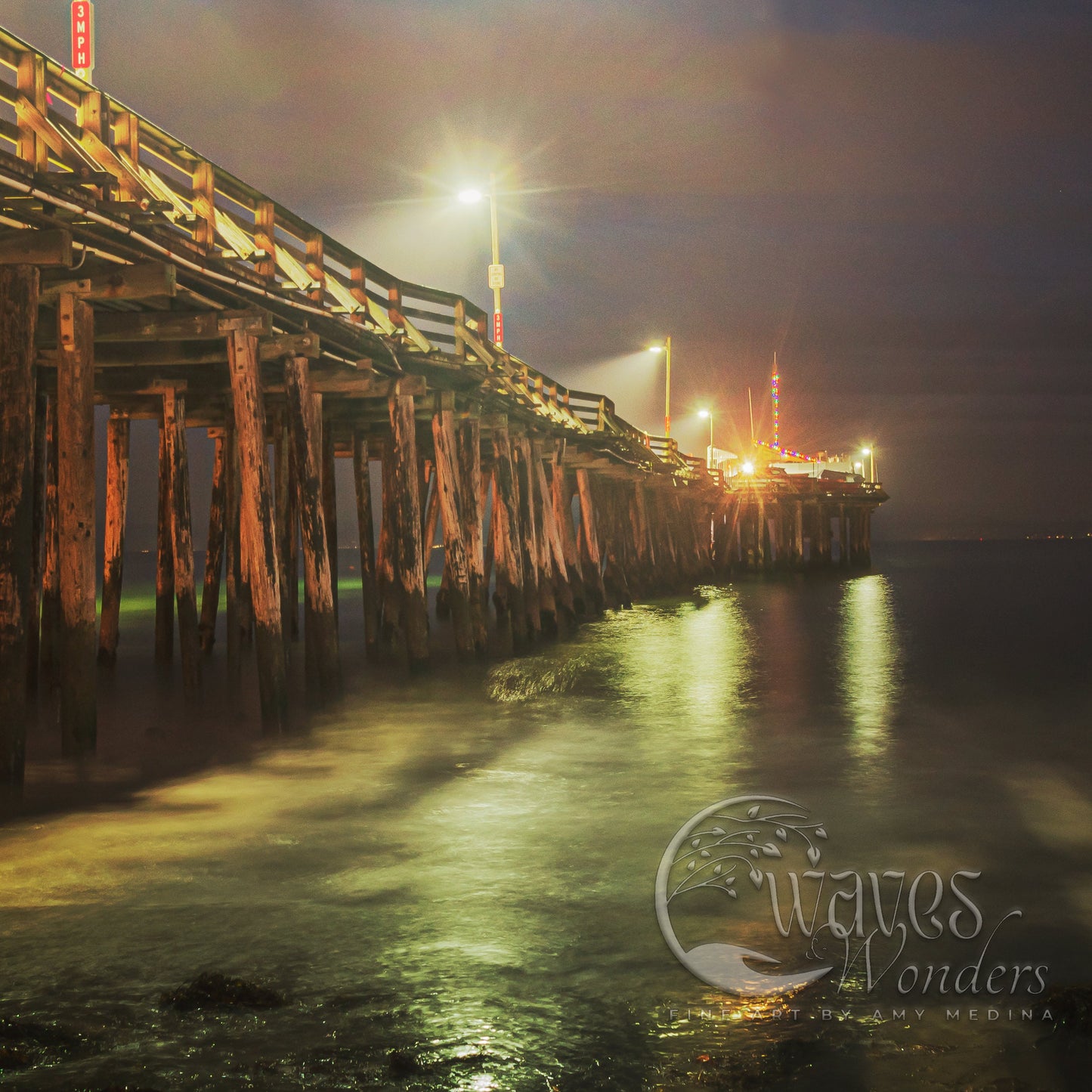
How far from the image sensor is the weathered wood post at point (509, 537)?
18562mm

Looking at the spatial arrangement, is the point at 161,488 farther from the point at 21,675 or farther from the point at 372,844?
the point at 372,844

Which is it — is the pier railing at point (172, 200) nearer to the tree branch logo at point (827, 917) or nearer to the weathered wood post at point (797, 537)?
the tree branch logo at point (827, 917)

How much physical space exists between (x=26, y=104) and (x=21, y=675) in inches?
135

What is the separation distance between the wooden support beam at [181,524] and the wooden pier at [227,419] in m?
0.04

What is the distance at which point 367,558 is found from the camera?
1833cm

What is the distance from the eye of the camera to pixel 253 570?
32.0 feet

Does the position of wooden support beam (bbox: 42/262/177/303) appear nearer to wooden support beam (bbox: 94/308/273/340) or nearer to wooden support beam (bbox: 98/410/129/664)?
wooden support beam (bbox: 94/308/273/340)

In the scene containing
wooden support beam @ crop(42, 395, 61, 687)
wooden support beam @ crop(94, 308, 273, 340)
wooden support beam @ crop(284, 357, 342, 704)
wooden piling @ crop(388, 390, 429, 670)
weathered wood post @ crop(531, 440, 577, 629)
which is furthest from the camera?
weathered wood post @ crop(531, 440, 577, 629)

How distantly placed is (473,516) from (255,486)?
695 centimetres

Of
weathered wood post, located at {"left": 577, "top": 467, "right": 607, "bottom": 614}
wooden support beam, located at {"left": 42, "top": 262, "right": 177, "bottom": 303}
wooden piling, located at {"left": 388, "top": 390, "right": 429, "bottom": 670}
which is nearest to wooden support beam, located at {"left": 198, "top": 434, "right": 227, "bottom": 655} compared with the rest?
wooden piling, located at {"left": 388, "top": 390, "right": 429, "bottom": 670}

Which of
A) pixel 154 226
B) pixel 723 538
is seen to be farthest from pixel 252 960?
pixel 723 538

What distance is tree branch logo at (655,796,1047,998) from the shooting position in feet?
15.8

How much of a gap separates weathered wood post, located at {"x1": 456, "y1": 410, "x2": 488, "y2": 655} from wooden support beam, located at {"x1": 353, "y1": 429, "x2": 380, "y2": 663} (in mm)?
1600

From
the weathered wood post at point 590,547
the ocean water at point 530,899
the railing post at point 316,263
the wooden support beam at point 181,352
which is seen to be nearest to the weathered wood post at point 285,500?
the ocean water at point 530,899
